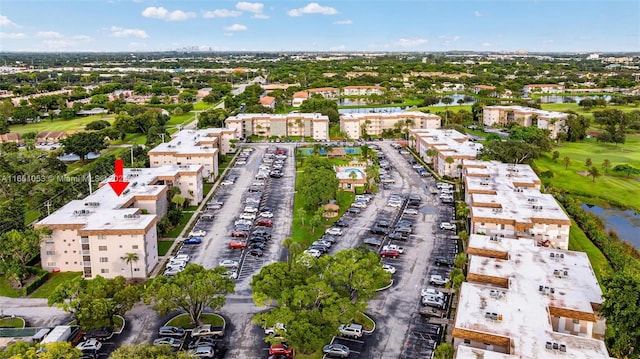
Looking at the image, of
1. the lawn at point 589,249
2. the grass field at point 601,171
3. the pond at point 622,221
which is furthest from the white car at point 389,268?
the grass field at point 601,171

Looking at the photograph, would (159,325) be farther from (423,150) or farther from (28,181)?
(423,150)

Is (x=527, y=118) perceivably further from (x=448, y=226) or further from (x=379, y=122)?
(x=448, y=226)

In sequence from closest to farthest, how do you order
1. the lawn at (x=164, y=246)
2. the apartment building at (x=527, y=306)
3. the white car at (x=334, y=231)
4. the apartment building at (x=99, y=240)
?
1. the apartment building at (x=527, y=306)
2. the apartment building at (x=99, y=240)
3. the lawn at (x=164, y=246)
4. the white car at (x=334, y=231)

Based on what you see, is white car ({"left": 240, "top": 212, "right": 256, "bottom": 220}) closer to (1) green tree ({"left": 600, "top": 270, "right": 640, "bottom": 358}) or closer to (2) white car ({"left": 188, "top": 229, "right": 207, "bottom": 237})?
(2) white car ({"left": 188, "top": 229, "right": 207, "bottom": 237})

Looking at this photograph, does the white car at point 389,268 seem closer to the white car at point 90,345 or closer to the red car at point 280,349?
the red car at point 280,349

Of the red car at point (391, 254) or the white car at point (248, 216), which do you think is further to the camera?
the white car at point (248, 216)
